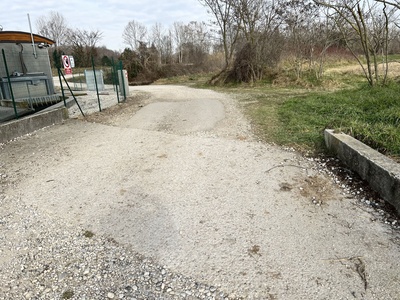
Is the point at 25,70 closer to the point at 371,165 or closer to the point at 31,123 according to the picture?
the point at 31,123

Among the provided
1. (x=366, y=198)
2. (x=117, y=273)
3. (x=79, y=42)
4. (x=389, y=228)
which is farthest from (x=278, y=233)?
(x=79, y=42)

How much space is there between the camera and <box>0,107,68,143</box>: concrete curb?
6.29 metres

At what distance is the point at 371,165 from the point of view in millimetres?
3432

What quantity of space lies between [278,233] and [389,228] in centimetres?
116

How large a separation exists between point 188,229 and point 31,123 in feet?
20.0

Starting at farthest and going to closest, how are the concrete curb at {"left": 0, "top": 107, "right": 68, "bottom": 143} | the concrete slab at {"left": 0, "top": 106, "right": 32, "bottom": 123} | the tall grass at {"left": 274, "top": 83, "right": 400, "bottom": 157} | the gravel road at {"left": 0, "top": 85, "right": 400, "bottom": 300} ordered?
the concrete slab at {"left": 0, "top": 106, "right": 32, "bottom": 123}, the concrete curb at {"left": 0, "top": 107, "right": 68, "bottom": 143}, the tall grass at {"left": 274, "top": 83, "right": 400, "bottom": 157}, the gravel road at {"left": 0, "top": 85, "right": 400, "bottom": 300}

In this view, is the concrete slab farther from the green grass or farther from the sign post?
the green grass

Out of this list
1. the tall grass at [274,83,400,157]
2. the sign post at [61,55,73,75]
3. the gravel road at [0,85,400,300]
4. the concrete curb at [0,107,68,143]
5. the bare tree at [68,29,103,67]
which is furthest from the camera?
the bare tree at [68,29,103,67]

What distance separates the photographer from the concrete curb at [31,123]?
248 inches

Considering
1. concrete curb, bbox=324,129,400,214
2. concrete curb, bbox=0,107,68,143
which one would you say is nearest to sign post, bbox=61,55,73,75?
concrete curb, bbox=0,107,68,143

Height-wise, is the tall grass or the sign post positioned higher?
the sign post

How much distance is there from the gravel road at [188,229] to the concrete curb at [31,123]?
1.35 meters

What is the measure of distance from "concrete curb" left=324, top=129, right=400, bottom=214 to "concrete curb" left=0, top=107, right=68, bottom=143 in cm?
697

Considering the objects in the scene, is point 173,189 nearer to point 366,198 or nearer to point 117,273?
point 117,273
